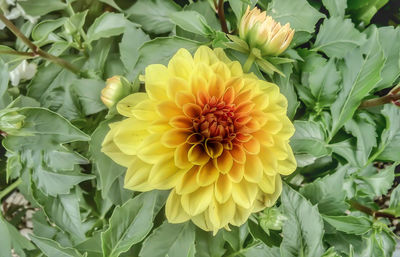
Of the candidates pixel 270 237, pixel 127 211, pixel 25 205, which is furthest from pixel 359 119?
pixel 25 205

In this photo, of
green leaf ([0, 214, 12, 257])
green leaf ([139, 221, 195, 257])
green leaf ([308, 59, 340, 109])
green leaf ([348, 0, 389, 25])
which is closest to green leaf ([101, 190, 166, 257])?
Result: green leaf ([139, 221, 195, 257])

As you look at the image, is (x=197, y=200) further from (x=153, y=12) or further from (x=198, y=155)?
(x=153, y=12)

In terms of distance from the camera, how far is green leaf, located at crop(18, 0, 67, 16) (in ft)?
1.70

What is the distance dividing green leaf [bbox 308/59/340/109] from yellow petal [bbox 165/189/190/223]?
0.81 feet

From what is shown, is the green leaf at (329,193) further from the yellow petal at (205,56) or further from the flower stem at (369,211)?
the yellow petal at (205,56)

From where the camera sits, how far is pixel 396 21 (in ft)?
2.37

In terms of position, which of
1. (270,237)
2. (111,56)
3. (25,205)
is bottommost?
(25,205)

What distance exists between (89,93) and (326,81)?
298 mm

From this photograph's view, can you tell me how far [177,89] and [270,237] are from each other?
0.78 feet

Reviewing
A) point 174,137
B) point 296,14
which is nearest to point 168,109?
point 174,137

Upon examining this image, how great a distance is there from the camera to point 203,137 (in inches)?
15.4

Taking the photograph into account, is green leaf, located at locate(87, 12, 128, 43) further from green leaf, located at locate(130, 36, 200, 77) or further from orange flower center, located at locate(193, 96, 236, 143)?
orange flower center, located at locate(193, 96, 236, 143)

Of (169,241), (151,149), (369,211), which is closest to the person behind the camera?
(151,149)

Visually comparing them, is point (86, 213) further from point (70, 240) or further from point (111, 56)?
point (111, 56)
